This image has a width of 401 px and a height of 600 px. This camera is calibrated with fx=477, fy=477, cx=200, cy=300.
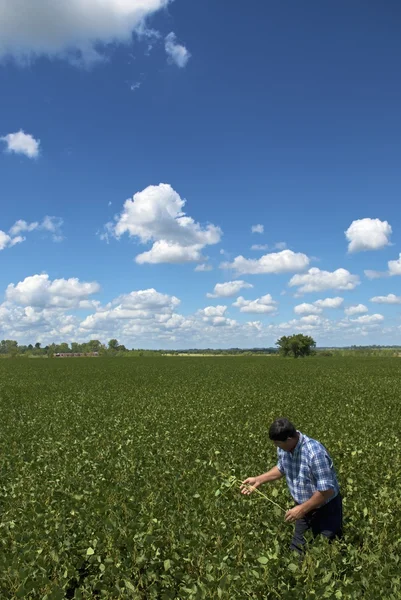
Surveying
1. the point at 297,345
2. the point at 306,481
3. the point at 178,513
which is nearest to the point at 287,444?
the point at 306,481

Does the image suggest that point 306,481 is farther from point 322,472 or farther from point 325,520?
point 325,520

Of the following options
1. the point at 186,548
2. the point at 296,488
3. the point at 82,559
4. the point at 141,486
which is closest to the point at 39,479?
the point at 141,486

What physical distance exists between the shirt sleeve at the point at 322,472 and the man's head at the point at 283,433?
30cm

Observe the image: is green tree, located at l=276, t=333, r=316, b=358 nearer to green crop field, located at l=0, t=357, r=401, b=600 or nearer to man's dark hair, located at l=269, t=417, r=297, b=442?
green crop field, located at l=0, t=357, r=401, b=600

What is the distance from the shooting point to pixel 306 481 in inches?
212

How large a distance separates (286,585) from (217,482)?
4.12m

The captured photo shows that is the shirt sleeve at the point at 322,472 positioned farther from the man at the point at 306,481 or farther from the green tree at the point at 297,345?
the green tree at the point at 297,345

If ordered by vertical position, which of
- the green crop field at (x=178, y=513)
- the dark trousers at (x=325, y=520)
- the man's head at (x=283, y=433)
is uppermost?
the man's head at (x=283, y=433)

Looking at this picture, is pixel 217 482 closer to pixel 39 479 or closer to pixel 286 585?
pixel 39 479

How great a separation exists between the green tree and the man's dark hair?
11182 centimetres

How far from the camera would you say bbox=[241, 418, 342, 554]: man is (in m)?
5.11

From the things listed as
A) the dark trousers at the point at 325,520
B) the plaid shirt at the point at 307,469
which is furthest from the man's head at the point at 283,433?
the dark trousers at the point at 325,520

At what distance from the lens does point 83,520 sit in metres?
6.78

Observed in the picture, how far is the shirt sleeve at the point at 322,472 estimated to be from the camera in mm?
5133
